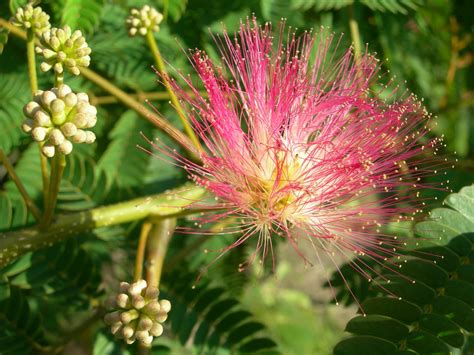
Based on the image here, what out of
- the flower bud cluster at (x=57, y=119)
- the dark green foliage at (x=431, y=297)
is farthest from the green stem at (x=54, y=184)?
the dark green foliage at (x=431, y=297)

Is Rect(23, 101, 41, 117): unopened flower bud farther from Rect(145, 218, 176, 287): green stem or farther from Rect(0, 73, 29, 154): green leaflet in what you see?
Rect(0, 73, 29, 154): green leaflet

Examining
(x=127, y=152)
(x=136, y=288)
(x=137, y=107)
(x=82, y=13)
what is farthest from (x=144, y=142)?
(x=136, y=288)

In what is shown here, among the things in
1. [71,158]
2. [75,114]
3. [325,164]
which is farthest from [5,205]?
[325,164]

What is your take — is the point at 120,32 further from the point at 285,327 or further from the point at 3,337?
the point at 285,327

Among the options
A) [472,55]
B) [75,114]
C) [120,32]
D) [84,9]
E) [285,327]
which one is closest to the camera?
[75,114]

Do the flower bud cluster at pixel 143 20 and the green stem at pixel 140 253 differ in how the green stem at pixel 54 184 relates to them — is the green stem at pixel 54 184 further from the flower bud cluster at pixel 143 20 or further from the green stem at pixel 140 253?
the flower bud cluster at pixel 143 20

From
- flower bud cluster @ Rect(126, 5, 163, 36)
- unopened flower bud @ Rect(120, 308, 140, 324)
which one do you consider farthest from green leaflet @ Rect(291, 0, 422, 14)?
unopened flower bud @ Rect(120, 308, 140, 324)

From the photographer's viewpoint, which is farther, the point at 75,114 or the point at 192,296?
the point at 192,296
